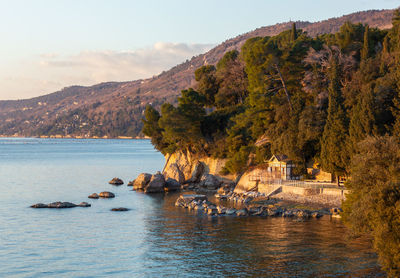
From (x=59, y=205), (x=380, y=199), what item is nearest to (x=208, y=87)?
(x=59, y=205)

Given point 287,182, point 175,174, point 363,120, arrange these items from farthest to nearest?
point 175,174
point 287,182
point 363,120

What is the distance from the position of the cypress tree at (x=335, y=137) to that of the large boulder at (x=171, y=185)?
82.4ft

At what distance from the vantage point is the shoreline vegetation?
1834 inches

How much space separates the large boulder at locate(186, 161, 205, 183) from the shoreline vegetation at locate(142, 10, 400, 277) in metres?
0.37

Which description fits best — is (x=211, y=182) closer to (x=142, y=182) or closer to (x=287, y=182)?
(x=142, y=182)

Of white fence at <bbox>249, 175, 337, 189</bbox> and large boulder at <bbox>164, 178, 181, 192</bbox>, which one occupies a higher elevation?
white fence at <bbox>249, 175, 337, 189</bbox>

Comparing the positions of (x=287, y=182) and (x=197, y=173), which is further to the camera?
(x=197, y=173)

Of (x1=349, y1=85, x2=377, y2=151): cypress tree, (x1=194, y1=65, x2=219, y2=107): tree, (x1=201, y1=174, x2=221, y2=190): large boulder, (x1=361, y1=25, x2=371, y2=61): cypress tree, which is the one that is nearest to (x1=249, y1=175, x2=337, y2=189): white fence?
(x1=349, y1=85, x2=377, y2=151): cypress tree

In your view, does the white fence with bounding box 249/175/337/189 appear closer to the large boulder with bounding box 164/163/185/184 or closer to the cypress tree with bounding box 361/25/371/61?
the large boulder with bounding box 164/163/185/184

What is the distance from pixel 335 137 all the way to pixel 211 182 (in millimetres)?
22995

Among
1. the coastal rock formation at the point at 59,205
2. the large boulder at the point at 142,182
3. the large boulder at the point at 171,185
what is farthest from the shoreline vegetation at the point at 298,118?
the coastal rock formation at the point at 59,205

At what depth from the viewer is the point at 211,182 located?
67.9m

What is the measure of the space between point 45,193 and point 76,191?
14.8 feet

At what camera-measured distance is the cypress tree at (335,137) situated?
49.4 meters
